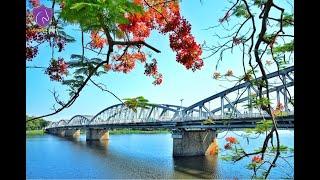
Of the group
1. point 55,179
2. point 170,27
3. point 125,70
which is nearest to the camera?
point 170,27

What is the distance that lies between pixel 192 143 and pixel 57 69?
39026mm

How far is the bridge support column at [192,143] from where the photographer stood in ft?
132

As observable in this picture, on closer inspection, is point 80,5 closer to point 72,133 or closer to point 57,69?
point 57,69

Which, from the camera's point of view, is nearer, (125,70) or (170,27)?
(170,27)

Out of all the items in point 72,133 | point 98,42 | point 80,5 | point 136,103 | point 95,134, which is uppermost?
point 98,42

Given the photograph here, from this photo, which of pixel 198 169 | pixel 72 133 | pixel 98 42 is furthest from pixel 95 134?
pixel 98 42

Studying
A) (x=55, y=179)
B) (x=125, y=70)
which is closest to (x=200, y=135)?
(x=55, y=179)

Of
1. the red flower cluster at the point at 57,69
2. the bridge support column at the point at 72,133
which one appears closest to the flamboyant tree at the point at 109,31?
the red flower cluster at the point at 57,69

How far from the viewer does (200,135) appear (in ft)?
140

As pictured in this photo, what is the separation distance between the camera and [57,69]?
10.9ft

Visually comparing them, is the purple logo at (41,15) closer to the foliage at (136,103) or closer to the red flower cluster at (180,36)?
the red flower cluster at (180,36)
